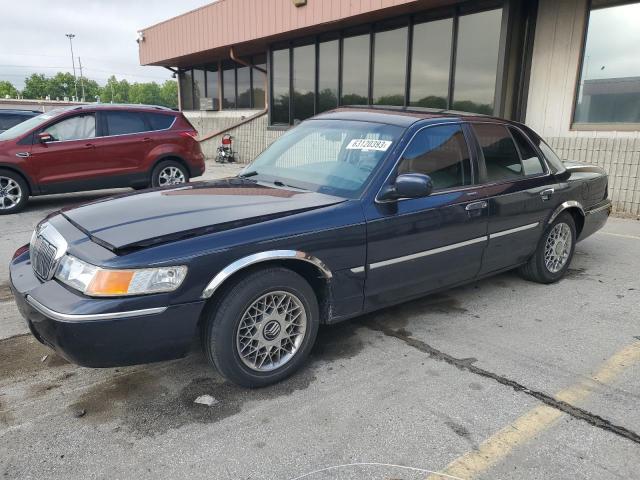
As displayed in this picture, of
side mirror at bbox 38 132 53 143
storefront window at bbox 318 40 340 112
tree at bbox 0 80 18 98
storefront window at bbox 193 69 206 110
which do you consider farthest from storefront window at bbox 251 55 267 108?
Result: tree at bbox 0 80 18 98

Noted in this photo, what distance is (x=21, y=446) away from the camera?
2.36 m

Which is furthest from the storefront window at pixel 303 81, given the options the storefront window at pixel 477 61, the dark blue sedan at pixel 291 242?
the dark blue sedan at pixel 291 242

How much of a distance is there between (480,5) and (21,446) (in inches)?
388

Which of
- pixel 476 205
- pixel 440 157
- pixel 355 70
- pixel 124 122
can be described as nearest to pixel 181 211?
pixel 440 157

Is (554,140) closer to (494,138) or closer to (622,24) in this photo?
(622,24)

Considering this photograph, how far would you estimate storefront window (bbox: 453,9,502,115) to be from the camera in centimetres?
911

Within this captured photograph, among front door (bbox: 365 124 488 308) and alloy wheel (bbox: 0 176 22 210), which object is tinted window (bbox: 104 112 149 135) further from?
front door (bbox: 365 124 488 308)

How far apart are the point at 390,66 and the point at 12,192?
8.05m

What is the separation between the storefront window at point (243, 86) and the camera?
17.0 meters

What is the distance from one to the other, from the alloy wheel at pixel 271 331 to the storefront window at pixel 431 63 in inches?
328

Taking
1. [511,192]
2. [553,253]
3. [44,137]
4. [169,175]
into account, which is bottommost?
[553,253]

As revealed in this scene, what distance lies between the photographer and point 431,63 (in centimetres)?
1024

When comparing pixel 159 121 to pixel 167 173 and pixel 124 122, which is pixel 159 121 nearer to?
pixel 124 122

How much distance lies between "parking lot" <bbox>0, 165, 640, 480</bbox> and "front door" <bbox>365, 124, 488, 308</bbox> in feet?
1.42
